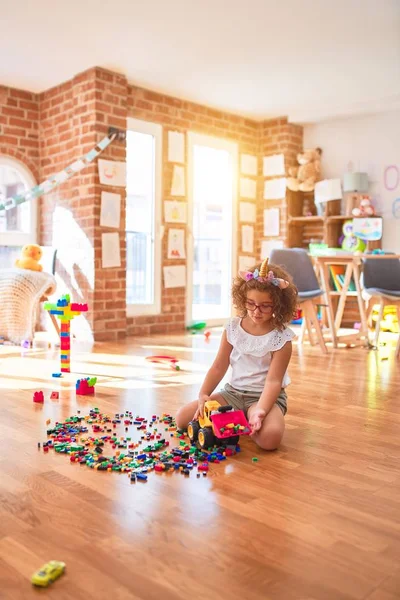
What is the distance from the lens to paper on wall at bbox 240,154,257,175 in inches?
267

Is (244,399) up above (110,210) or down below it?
below

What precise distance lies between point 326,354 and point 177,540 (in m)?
3.22

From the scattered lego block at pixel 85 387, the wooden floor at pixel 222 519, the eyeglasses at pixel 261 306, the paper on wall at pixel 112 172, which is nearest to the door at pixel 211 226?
the paper on wall at pixel 112 172

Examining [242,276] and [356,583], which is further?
[242,276]

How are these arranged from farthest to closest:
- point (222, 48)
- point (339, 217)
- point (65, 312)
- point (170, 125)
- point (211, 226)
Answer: point (211, 226) < point (339, 217) < point (170, 125) < point (222, 48) < point (65, 312)

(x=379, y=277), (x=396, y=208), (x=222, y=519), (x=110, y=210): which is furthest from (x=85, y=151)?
(x=222, y=519)

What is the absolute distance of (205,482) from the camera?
1796 millimetres

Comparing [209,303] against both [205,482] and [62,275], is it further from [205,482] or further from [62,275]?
[205,482]

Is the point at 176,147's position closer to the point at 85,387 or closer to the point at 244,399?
the point at 85,387

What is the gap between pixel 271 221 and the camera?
689 cm

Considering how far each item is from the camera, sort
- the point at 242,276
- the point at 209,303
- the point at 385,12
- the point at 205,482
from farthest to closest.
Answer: the point at 209,303, the point at 385,12, the point at 242,276, the point at 205,482

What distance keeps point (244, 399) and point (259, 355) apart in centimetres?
19

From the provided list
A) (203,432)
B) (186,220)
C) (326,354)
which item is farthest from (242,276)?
(186,220)

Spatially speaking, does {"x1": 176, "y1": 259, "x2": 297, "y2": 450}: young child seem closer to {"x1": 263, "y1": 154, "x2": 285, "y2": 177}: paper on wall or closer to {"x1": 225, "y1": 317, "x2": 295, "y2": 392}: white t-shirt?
{"x1": 225, "y1": 317, "x2": 295, "y2": 392}: white t-shirt
